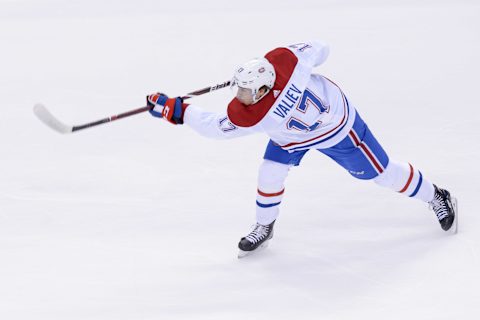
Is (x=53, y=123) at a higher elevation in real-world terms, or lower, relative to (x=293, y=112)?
lower

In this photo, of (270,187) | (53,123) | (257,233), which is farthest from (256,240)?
(53,123)

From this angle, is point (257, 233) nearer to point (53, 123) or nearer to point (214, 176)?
point (214, 176)

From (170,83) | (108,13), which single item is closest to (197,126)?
(170,83)

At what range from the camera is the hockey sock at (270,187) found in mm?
3996

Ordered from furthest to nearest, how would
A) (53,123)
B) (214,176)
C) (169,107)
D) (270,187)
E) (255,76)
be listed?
(214,176)
(53,123)
(270,187)
(169,107)
(255,76)

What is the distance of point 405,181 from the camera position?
4.08 m

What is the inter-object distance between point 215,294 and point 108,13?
392 cm

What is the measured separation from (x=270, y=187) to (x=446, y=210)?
84 centimetres

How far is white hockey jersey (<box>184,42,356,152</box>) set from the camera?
366 cm

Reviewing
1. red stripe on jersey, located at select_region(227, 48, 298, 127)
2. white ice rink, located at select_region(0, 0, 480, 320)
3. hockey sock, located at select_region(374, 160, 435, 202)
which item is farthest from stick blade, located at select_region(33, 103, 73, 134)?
hockey sock, located at select_region(374, 160, 435, 202)

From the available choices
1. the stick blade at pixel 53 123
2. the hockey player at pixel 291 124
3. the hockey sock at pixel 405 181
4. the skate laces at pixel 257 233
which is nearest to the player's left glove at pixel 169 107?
the hockey player at pixel 291 124

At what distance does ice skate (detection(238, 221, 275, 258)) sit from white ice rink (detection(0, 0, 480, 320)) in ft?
0.24

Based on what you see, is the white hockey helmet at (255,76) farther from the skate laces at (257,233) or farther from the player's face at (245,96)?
the skate laces at (257,233)

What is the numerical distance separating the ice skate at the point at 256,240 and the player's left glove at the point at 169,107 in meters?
0.66
